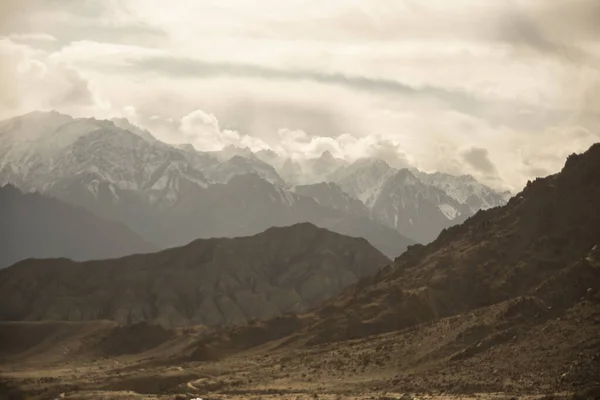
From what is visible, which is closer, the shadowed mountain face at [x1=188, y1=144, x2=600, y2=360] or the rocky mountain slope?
the rocky mountain slope

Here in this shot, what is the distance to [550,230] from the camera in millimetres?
149375

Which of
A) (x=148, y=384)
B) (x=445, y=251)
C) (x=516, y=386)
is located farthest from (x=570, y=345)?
(x=445, y=251)

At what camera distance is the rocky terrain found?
329 feet

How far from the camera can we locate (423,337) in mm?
125438

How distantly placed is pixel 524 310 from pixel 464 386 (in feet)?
76.5

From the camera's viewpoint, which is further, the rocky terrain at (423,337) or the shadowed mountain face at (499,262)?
the shadowed mountain face at (499,262)

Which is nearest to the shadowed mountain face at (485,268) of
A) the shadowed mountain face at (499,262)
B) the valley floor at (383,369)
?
the shadowed mountain face at (499,262)

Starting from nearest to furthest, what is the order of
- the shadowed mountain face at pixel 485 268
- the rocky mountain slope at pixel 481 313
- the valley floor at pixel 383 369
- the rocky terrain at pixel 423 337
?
the valley floor at pixel 383 369
the rocky mountain slope at pixel 481 313
the rocky terrain at pixel 423 337
the shadowed mountain face at pixel 485 268

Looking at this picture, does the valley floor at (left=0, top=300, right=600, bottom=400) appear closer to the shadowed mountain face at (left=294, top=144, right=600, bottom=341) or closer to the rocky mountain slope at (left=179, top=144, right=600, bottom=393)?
the rocky mountain slope at (left=179, top=144, right=600, bottom=393)

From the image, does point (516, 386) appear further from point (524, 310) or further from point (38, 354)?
point (38, 354)

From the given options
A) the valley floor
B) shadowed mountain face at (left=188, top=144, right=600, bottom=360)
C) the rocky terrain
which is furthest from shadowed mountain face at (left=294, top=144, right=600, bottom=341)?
the valley floor

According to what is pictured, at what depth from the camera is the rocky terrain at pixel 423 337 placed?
329 feet

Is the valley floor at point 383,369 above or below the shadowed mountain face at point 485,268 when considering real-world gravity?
below

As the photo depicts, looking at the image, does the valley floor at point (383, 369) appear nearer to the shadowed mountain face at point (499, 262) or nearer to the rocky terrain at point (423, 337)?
the rocky terrain at point (423, 337)
